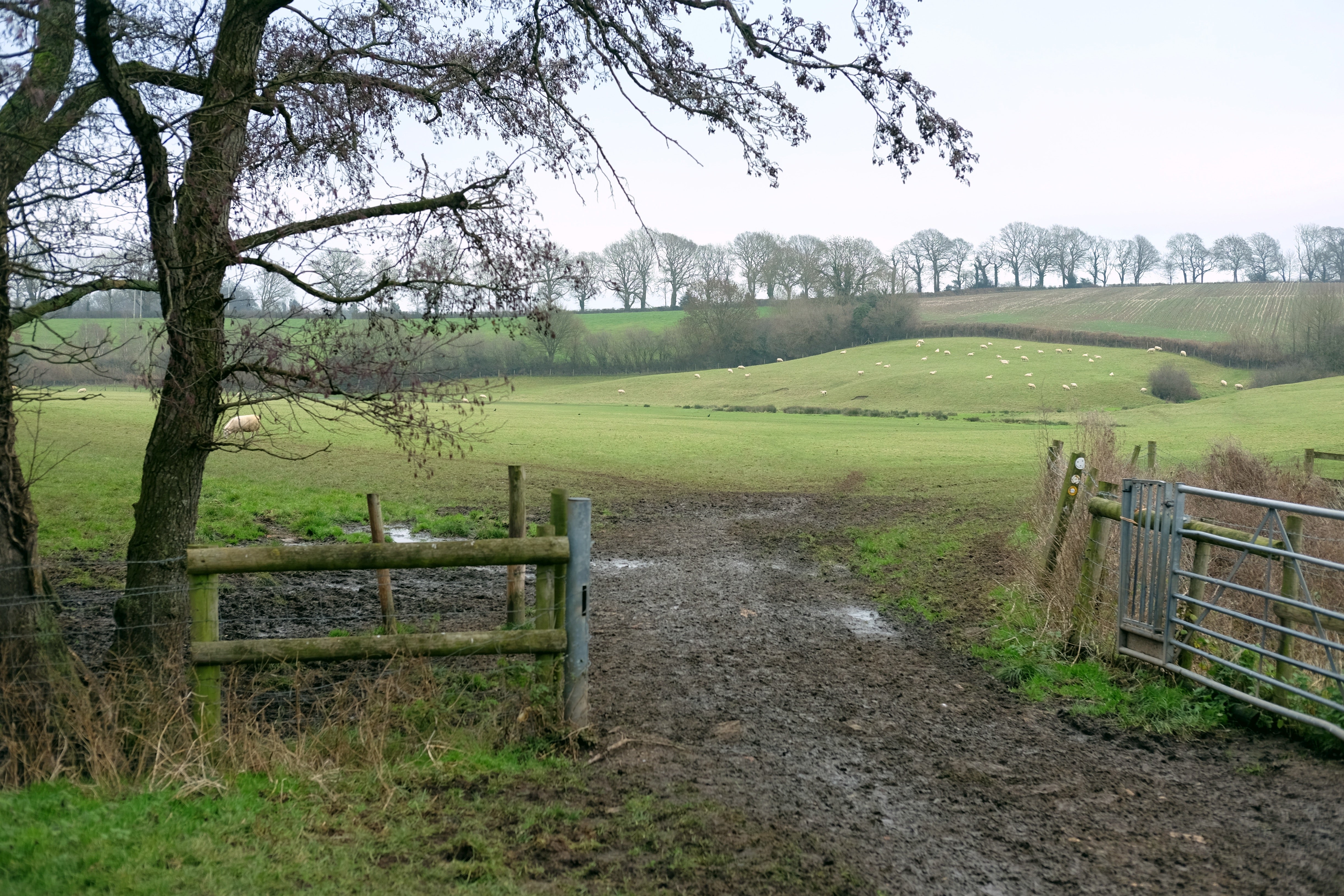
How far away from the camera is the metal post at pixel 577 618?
622 centimetres

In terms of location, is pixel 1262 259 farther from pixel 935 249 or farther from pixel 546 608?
pixel 546 608

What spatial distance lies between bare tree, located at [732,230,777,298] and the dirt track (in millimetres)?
93888

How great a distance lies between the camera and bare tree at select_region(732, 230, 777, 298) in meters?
102

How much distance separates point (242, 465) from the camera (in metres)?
25.3

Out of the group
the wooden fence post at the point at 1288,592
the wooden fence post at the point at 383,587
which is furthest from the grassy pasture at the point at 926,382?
the wooden fence post at the point at 383,587

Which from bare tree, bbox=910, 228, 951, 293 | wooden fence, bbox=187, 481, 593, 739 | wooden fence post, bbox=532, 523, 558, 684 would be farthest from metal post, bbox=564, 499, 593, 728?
bare tree, bbox=910, 228, 951, 293

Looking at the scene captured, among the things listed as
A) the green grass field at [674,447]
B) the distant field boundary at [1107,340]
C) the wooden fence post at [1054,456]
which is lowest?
the green grass field at [674,447]

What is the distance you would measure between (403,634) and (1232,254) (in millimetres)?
140952

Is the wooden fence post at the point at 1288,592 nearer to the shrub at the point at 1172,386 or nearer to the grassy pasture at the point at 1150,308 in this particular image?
the shrub at the point at 1172,386

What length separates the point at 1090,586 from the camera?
877cm

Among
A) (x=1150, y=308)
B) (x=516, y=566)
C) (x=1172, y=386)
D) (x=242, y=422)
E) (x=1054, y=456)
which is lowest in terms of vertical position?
(x=242, y=422)

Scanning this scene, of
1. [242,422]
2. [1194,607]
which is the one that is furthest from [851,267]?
[1194,607]

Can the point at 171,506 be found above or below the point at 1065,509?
above

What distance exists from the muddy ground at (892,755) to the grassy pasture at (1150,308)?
88.9 m
